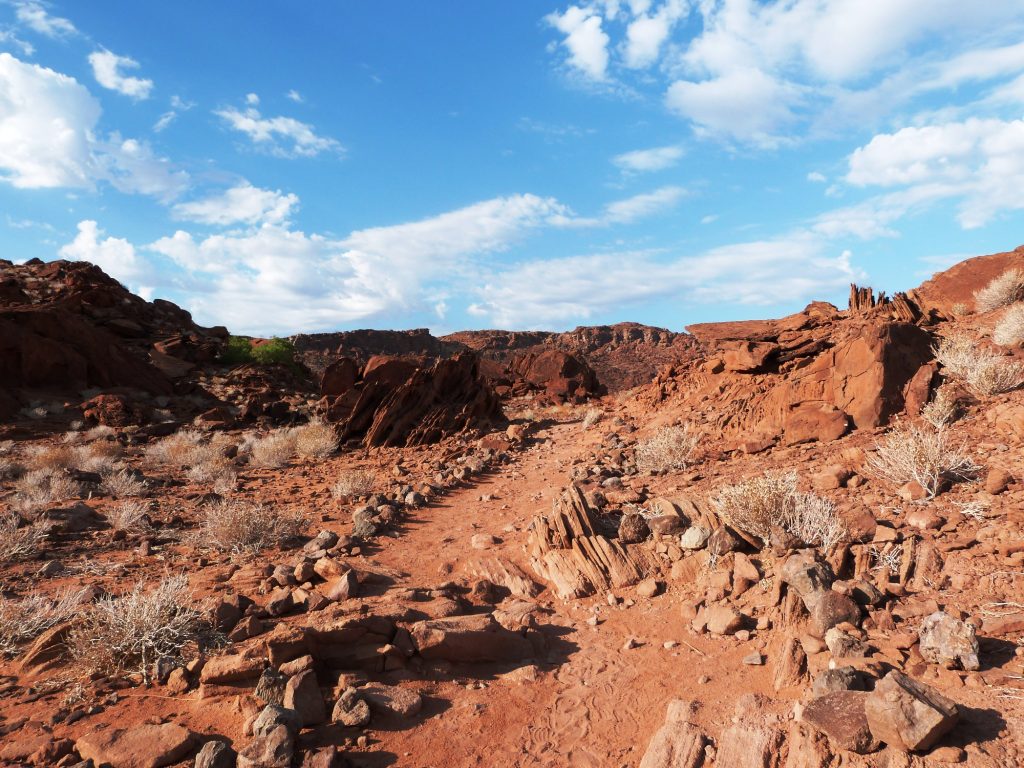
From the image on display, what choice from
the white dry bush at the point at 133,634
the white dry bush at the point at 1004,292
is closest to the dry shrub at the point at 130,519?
the white dry bush at the point at 133,634

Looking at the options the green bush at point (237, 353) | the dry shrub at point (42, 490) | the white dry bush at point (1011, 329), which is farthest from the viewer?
the green bush at point (237, 353)

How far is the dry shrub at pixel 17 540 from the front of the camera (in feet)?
20.6

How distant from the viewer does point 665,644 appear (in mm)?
4703

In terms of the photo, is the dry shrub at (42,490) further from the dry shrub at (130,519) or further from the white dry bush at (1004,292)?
the white dry bush at (1004,292)

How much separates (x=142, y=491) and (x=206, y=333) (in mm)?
26919

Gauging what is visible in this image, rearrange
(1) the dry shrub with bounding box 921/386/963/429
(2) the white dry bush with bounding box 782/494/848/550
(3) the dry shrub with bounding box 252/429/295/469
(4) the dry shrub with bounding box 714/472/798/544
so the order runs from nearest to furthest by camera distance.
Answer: (2) the white dry bush with bounding box 782/494/848/550 < (4) the dry shrub with bounding box 714/472/798/544 < (1) the dry shrub with bounding box 921/386/963/429 < (3) the dry shrub with bounding box 252/429/295/469

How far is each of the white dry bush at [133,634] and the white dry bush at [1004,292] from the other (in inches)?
602

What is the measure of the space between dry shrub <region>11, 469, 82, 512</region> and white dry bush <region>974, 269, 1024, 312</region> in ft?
58.1

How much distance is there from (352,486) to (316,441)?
4798 mm

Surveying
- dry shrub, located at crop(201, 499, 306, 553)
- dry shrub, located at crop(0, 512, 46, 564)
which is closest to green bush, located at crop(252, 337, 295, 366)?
dry shrub, located at crop(0, 512, 46, 564)

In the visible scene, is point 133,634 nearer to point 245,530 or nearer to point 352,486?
point 245,530

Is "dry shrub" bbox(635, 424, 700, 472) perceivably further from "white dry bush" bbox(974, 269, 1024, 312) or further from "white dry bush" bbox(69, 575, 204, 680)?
"white dry bush" bbox(974, 269, 1024, 312)

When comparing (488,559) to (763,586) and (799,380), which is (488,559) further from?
(799,380)

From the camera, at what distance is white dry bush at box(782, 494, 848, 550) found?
530 centimetres
